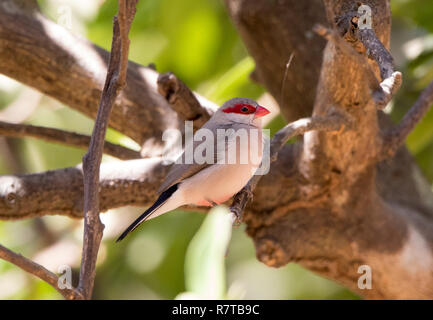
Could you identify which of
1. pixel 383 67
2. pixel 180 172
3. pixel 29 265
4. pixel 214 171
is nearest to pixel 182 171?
pixel 180 172

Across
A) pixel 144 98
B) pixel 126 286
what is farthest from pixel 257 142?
pixel 126 286

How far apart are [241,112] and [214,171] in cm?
46

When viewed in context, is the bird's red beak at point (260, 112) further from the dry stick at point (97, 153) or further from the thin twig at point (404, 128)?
the dry stick at point (97, 153)

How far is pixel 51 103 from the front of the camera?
5762mm

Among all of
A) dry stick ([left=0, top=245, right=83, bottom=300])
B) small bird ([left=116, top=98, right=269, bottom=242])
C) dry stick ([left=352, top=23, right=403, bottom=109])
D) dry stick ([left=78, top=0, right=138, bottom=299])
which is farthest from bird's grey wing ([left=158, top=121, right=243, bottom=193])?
dry stick ([left=0, top=245, right=83, bottom=300])

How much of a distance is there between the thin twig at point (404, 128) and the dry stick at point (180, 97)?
1.10 meters

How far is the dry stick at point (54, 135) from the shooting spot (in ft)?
12.1

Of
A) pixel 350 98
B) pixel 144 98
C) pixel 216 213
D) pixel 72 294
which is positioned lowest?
pixel 72 294

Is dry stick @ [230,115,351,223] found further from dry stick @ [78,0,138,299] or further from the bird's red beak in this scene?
dry stick @ [78,0,138,299]

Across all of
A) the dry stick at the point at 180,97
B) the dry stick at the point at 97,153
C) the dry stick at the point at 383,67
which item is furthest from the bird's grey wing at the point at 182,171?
the dry stick at the point at 383,67

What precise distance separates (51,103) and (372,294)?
132 inches

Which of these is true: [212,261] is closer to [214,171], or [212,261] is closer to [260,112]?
[214,171]

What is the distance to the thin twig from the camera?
12.1 ft
